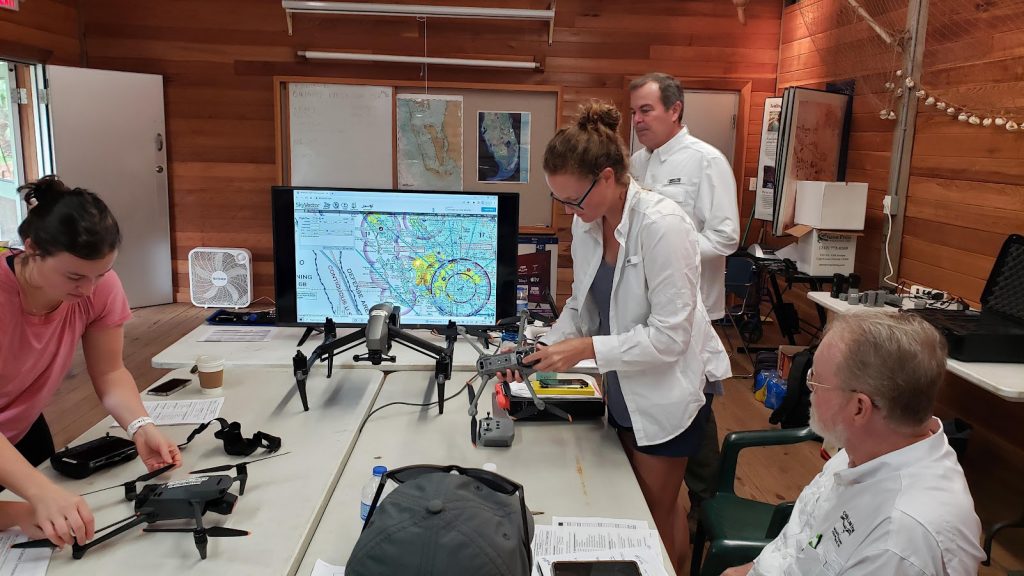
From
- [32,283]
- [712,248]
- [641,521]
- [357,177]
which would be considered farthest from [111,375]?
[357,177]

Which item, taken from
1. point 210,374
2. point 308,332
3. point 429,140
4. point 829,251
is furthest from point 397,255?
point 429,140

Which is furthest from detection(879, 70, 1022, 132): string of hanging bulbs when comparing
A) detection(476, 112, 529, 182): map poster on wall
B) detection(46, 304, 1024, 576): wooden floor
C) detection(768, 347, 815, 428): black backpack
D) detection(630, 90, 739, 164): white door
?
detection(476, 112, 529, 182): map poster on wall

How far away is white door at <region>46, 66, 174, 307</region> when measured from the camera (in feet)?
17.1

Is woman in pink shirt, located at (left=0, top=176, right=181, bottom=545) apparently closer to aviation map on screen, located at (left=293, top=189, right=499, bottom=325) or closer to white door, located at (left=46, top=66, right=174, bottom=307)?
aviation map on screen, located at (left=293, top=189, right=499, bottom=325)

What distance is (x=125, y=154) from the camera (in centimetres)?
552

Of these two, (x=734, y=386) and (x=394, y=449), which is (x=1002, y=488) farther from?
(x=394, y=449)

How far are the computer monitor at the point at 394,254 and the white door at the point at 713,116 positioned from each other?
3617mm

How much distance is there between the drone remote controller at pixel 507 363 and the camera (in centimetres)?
176

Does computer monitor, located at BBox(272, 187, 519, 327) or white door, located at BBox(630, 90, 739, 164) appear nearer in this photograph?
computer monitor, located at BBox(272, 187, 519, 327)

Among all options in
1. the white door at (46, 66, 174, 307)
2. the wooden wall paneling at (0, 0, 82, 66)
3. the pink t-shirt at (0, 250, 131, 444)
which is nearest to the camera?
the pink t-shirt at (0, 250, 131, 444)

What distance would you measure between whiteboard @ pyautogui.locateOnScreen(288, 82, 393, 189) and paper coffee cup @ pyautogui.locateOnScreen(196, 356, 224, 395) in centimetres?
369

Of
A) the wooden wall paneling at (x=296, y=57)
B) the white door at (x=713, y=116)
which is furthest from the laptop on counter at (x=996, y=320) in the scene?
the wooden wall paneling at (x=296, y=57)

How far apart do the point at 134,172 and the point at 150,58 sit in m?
0.92

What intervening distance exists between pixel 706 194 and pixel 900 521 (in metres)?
2.22
